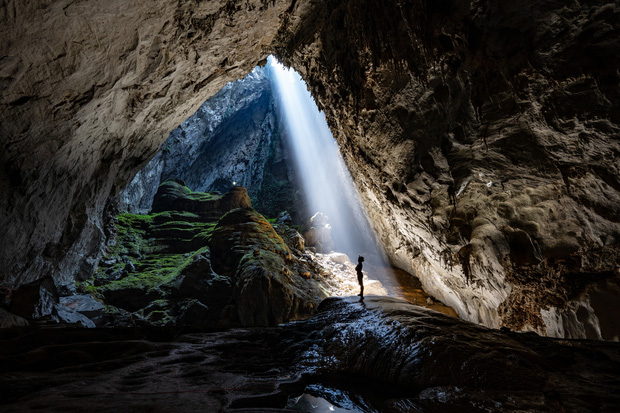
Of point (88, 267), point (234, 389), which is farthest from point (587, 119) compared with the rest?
point (88, 267)

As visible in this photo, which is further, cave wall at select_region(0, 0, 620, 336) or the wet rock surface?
cave wall at select_region(0, 0, 620, 336)

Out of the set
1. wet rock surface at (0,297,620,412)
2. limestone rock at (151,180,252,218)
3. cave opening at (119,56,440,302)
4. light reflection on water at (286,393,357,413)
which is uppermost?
cave opening at (119,56,440,302)

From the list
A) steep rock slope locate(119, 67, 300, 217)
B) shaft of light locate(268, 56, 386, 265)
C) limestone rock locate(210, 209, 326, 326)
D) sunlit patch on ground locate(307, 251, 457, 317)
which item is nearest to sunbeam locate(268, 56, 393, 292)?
shaft of light locate(268, 56, 386, 265)

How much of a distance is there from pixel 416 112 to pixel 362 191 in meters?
7.71

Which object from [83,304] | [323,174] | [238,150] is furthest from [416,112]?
[238,150]

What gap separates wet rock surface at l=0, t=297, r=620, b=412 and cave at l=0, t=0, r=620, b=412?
1.4 inches

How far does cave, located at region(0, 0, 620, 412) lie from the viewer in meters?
3.19

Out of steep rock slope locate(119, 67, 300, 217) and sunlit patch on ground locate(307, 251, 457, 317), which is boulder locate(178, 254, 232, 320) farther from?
steep rock slope locate(119, 67, 300, 217)

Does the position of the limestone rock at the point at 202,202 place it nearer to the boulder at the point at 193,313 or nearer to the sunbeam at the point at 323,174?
the sunbeam at the point at 323,174

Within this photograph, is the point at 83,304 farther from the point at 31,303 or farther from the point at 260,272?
the point at 260,272

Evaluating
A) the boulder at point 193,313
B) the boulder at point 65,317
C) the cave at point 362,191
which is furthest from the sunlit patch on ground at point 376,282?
the boulder at point 65,317

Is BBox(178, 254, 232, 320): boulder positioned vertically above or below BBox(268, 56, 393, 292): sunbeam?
below

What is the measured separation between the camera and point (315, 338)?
5281 mm

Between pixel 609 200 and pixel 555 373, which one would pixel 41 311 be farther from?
pixel 609 200
